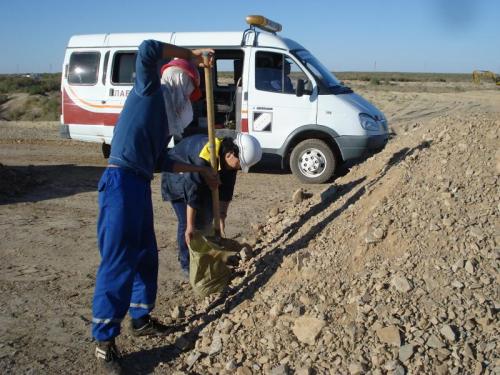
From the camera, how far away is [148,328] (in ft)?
12.3

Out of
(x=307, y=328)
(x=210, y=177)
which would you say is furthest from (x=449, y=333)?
(x=210, y=177)

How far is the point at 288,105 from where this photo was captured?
869 centimetres

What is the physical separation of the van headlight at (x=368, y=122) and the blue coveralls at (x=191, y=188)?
4.40 meters

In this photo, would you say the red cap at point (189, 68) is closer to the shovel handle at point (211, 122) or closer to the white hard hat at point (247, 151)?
the shovel handle at point (211, 122)

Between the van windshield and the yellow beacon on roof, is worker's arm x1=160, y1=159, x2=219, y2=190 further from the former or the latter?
the yellow beacon on roof

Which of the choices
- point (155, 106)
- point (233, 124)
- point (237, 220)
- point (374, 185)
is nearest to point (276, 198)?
point (237, 220)

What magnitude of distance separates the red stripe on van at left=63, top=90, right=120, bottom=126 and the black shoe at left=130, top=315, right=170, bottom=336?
6.46 meters

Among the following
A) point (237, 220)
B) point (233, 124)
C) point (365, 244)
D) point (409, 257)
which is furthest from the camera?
point (233, 124)

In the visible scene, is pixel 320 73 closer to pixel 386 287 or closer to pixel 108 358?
pixel 386 287

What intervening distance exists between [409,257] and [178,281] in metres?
2.22

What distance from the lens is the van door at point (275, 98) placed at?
866 cm

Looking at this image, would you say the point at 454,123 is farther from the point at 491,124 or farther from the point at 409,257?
the point at 409,257

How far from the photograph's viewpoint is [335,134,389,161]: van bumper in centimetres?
849

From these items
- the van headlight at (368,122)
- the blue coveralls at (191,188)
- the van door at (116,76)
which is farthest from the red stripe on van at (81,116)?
the blue coveralls at (191,188)
